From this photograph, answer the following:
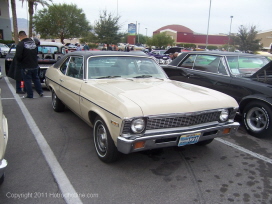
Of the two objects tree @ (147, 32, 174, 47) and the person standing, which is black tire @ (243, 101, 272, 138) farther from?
tree @ (147, 32, 174, 47)

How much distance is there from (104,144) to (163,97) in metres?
1.05

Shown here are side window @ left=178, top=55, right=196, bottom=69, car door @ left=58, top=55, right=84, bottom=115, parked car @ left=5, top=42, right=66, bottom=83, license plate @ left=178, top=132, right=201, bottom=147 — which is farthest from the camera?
parked car @ left=5, top=42, right=66, bottom=83

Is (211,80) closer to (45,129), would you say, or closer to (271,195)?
(271,195)

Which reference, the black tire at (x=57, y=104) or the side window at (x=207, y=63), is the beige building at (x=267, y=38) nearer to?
the side window at (x=207, y=63)

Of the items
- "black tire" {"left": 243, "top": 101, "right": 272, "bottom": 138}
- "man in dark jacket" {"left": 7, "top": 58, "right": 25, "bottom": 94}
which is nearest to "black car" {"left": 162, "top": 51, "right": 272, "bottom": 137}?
"black tire" {"left": 243, "top": 101, "right": 272, "bottom": 138}

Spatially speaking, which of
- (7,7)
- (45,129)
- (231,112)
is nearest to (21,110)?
(45,129)

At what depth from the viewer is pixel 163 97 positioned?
3.11 metres

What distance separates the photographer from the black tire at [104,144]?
10.3 ft

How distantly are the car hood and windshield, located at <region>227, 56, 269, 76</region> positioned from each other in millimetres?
2067

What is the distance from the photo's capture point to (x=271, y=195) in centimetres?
274

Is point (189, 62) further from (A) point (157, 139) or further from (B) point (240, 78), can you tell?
(A) point (157, 139)

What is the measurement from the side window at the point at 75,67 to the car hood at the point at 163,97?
0.65 metres

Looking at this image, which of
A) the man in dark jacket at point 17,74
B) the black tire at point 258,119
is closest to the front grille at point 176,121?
the black tire at point 258,119

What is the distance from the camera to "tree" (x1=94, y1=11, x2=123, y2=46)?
25.8 meters
